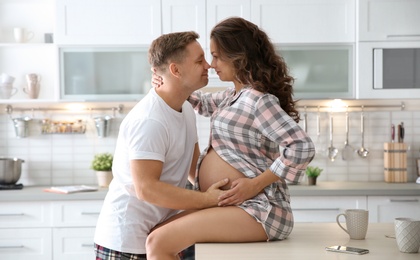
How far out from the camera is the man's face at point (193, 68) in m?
2.52

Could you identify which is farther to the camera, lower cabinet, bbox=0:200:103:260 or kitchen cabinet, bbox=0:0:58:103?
kitchen cabinet, bbox=0:0:58:103

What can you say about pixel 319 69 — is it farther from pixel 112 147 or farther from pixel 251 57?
pixel 251 57

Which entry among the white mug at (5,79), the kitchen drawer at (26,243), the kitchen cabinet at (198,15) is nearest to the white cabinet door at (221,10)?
the kitchen cabinet at (198,15)

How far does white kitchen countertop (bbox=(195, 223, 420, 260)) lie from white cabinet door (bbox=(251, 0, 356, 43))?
225cm

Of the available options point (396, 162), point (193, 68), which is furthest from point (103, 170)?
point (193, 68)

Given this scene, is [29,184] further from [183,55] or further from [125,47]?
[183,55]

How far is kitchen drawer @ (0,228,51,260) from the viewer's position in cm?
438

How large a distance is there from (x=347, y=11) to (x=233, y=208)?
267 centimetres

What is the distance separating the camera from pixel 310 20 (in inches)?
181

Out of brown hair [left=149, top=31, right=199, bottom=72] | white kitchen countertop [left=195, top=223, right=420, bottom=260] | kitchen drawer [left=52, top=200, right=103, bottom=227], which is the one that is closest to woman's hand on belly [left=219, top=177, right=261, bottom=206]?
white kitchen countertop [left=195, top=223, right=420, bottom=260]

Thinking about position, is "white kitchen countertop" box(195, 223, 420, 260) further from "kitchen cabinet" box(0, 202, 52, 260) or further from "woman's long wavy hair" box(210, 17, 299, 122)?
"kitchen cabinet" box(0, 202, 52, 260)

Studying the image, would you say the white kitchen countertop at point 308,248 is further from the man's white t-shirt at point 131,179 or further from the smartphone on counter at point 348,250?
the man's white t-shirt at point 131,179

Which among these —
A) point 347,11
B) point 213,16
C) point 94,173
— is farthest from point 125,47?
point 347,11

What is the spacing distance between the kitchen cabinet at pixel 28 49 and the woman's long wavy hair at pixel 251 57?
2.74m
